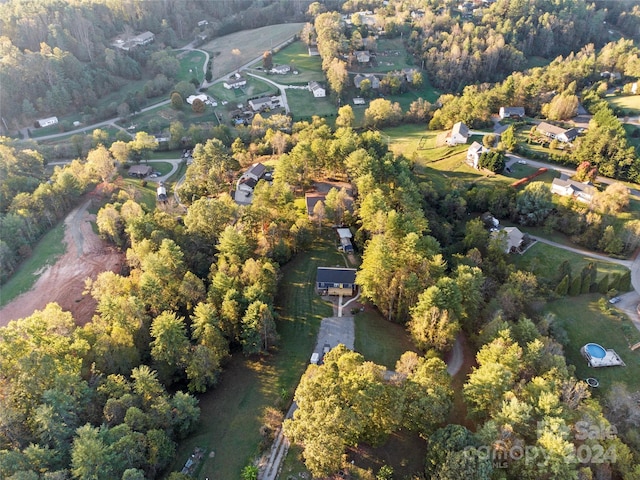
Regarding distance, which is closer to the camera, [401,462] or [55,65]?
[401,462]

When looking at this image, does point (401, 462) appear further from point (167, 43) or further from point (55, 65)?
point (167, 43)

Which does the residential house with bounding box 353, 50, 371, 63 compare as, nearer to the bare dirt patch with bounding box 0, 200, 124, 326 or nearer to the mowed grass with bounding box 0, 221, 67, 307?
the bare dirt patch with bounding box 0, 200, 124, 326

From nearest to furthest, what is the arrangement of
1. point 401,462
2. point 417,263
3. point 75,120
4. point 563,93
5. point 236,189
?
point 401,462 → point 417,263 → point 236,189 → point 563,93 → point 75,120

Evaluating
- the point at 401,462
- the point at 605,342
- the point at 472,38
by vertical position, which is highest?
the point at 472,38

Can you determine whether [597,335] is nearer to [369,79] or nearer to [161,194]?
[161,194]

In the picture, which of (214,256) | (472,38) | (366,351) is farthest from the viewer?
(472,38)

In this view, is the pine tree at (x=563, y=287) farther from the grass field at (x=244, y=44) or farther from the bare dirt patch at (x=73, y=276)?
the grass field at (x=244, y=44)

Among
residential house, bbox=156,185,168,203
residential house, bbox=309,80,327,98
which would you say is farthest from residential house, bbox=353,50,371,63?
residential house, bbox=156,185,168,203

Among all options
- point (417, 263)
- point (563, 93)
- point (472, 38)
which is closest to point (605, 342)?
point (417, 263)
